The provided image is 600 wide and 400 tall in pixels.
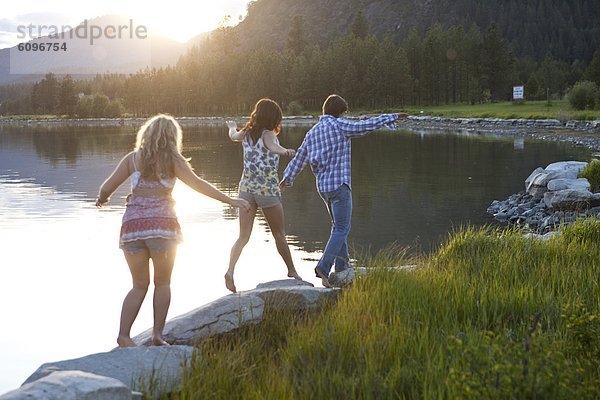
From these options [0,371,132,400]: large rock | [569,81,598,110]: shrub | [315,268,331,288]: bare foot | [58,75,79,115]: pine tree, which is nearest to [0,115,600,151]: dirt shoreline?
[569,81,598,110]: shrub

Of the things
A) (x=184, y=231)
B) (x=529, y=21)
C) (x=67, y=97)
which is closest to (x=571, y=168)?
(x=184, y=231)

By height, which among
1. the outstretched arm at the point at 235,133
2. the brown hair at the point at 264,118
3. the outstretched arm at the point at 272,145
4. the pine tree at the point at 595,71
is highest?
the pine tree at the point at 595,71

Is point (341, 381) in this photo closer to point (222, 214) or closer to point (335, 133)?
point (335, 133)

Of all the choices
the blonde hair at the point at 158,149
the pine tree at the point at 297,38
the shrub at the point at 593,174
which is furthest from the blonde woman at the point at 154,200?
the pine tree at the point at 297,38

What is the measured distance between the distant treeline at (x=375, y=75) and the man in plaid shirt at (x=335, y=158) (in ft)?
261

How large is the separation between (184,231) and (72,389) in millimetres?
11600

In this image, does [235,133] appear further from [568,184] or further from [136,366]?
[568,184]

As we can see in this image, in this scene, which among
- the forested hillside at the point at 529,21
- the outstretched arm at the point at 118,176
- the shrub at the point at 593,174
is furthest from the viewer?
the forested hillside at the point at 529,21

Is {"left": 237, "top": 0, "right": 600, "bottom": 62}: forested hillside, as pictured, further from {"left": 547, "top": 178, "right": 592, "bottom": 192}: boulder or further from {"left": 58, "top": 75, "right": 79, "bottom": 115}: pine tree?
{"left": 547, "top": 178, "right": 592, "bottom": 192}: boulder

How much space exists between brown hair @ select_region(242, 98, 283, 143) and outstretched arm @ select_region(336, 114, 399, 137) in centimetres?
72

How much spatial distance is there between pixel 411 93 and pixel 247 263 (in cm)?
9129

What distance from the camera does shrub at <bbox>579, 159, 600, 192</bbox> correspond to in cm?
1743

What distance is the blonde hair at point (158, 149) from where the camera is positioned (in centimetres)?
578

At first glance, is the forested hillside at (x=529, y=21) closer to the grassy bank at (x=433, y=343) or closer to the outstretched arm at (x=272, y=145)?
the outstretched arm at (x=272, y=145)
